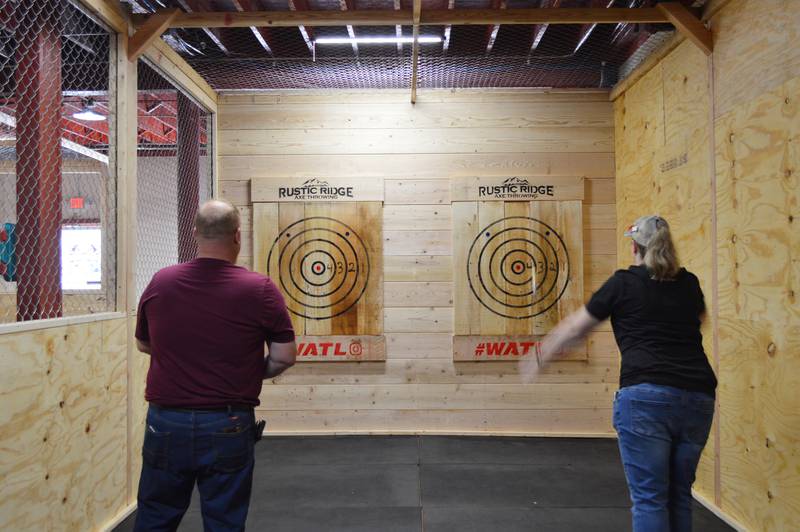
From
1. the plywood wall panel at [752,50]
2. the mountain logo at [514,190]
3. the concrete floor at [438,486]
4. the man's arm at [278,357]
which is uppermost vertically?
the plywood wall panel at [752,50]

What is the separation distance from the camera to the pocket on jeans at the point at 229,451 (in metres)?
1.59

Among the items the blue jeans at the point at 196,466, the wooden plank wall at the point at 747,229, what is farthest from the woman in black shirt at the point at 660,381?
the blue jeans at the point at 196,466

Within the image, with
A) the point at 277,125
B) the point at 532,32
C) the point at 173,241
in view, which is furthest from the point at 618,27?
the point at 173,241

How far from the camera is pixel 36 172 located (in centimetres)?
248

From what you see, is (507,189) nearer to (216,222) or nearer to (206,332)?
(216,222)

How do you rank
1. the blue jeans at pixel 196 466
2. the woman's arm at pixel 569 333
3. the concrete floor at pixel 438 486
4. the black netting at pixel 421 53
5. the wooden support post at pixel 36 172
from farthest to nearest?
1. the black netting at pixel 421 53
2. the concrete floor at pixel 438 486
3. the wooden support post at pixel 36 172
4. the woman's arm at pixel 569 333
5. the blue jeans at pixel 196 466

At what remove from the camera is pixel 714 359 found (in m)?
2.97

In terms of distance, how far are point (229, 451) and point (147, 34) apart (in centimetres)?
236

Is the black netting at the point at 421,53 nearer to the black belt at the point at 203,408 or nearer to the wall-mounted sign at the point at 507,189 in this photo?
the wall-mounted sign at the point at 507,189

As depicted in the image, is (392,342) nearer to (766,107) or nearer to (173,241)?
(173,241)

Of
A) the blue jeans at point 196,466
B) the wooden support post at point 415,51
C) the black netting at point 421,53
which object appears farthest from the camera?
the black netting at point 421,53

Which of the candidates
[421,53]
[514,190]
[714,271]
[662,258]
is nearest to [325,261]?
[514,190]

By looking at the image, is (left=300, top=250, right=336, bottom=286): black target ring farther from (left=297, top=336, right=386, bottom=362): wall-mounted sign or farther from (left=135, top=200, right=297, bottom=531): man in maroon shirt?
(left=135, top=200, right=297, bottom=531): man in maroon shirt

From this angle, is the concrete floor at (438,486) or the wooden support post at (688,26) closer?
the concrete floor at (438,486)
